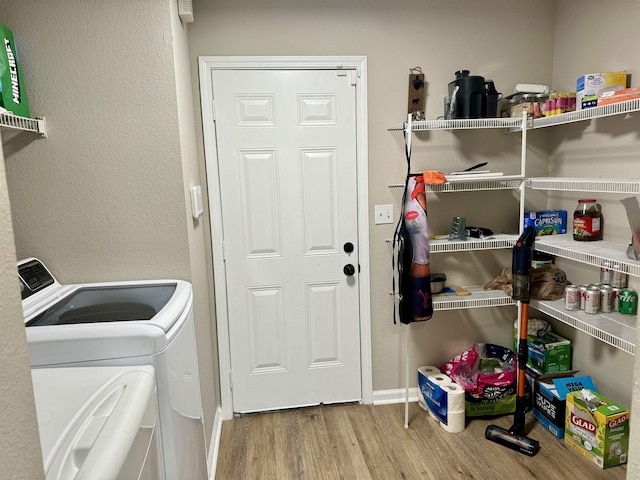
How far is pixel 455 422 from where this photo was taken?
2.50m

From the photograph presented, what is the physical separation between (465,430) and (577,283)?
3.57 ft

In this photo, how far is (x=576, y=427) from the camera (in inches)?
90.4

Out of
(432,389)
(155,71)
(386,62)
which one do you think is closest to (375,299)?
(432,389)

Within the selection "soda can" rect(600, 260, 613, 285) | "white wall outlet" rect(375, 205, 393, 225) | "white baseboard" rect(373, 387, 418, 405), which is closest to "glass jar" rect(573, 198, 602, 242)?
"soda can" rect(600, 260, 613, 285)

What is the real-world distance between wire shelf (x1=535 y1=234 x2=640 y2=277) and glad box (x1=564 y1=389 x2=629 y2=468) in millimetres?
703

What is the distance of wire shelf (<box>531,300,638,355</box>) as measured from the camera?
197 cm

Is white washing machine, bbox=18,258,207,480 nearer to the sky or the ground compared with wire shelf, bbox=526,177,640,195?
nearer to the ground

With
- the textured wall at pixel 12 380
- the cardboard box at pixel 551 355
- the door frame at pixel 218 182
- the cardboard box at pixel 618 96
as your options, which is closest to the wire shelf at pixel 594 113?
the cardboard box at pixel 618 96

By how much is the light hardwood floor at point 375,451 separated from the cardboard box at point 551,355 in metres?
0.32

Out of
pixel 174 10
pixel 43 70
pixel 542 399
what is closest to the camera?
pixel 43 70

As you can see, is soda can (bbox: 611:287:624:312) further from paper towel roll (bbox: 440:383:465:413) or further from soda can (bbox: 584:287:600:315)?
paper towel roll (bbox: 440:383:465:413)

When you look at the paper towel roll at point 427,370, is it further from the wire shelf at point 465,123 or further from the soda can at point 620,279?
the wire shelf at point 465,123

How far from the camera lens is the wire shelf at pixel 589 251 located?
1932 millimetres

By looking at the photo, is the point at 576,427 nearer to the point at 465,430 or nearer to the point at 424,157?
the point at 465,430
